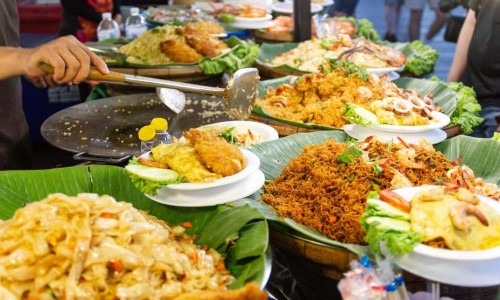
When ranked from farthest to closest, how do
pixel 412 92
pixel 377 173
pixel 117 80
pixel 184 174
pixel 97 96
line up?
pixel 97 96
pixel 412 92
pixel 117 80
pixel 377 173
pixel 184 174

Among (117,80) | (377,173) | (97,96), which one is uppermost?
(117,80)

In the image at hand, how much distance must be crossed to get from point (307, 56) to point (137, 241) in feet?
10.8

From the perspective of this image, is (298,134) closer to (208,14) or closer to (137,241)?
(137,241)

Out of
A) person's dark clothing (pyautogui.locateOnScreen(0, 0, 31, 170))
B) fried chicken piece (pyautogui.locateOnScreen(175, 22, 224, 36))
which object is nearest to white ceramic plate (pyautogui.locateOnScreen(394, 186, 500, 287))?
person's dark clothing (pyautogui.locateOnScreen(0, 0, 31, 170))

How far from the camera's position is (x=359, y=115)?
2924 millimetres

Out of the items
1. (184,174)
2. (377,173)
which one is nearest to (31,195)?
(184,174)

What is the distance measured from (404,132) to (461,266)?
1362mm

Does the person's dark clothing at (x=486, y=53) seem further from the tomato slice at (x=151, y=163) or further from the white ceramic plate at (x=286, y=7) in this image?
the tomato slice at (x=151, y=163)

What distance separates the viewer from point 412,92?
3.69 m

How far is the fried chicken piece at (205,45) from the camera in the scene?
4.72 m

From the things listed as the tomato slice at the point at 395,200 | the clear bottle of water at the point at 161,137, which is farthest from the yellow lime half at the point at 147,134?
the tomato slice at the point at 395,200

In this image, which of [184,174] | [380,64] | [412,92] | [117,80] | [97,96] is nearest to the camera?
[184,174]

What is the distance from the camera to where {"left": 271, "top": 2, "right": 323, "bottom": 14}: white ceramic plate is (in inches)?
264

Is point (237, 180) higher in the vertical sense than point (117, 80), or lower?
lower
